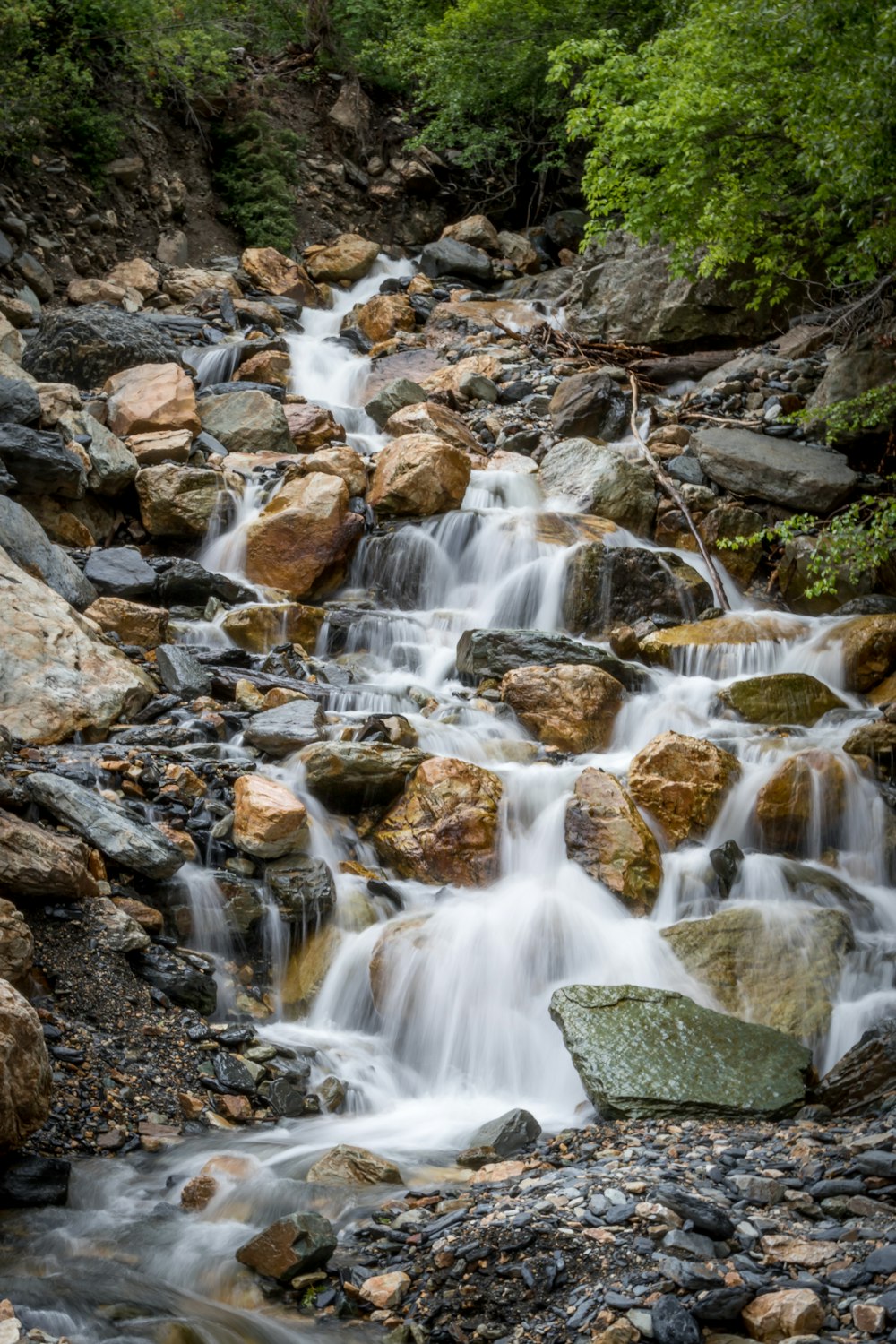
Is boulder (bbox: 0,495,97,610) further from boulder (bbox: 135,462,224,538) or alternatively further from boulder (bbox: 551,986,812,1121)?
boulder (bbox: 551,986,812,1121)

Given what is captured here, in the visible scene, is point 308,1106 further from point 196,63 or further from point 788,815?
point 196,63

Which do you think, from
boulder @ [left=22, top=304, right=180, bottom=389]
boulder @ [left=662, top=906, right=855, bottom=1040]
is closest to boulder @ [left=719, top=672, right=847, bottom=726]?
boulder @ [left=662, top=906, right=855, bottom=1040]

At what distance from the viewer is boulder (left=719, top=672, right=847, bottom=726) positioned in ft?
28.6

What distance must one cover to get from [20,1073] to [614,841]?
13.6 feet

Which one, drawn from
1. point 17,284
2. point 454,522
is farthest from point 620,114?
point 17,284

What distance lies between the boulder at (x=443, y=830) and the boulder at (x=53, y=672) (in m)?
2.19

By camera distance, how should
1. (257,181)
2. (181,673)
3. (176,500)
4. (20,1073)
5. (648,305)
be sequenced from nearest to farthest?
(20,1073), (181,673), (176,500), (648,305), (257,181)

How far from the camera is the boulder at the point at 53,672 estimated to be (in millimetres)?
6961

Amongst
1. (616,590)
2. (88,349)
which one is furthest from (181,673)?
(88,349)

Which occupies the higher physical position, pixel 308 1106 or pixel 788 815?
pixel 788 815

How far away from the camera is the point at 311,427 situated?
13148 mm

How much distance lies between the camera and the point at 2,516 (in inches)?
340

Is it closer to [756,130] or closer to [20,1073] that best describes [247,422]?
[756,130]

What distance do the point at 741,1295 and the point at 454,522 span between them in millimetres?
9259
